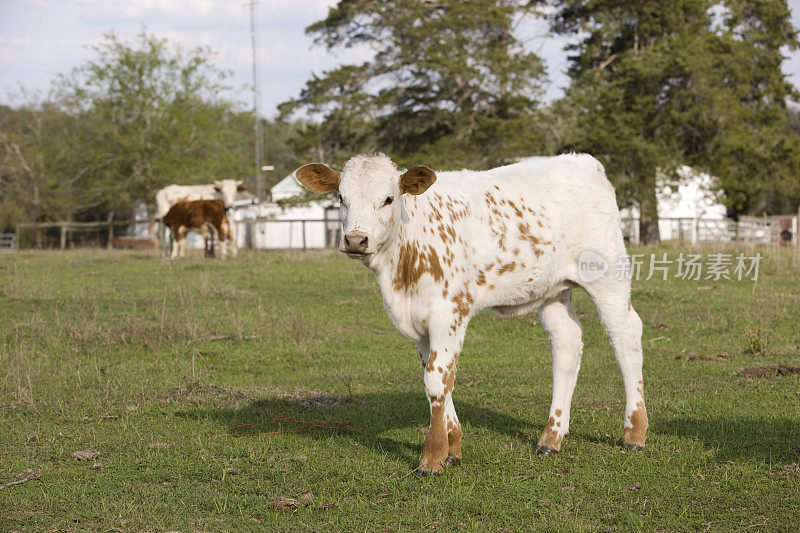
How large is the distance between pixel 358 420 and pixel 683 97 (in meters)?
26.8

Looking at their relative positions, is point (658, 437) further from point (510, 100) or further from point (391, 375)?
point (510, 100)

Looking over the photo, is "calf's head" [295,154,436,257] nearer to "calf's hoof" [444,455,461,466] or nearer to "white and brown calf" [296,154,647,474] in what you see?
Answer: "white and brown calf" [296,154,647,474]

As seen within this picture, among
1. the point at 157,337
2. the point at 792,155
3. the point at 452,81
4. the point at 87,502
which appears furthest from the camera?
the point at 452,81

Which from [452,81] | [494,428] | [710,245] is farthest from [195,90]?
[494,428]

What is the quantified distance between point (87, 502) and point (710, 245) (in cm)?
2339

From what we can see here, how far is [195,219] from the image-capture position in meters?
24.4

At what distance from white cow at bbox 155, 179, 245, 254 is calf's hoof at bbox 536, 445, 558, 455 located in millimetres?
19455

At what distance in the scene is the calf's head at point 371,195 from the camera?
18.0ft

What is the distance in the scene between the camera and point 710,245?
25.3 metres

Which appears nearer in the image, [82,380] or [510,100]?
[82,380]

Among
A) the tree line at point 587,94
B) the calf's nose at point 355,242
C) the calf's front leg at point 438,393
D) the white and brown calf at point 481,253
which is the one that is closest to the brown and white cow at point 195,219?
the tree line at point 587,94

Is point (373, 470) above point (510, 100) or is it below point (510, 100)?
below

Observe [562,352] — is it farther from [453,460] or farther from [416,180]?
[416,180]

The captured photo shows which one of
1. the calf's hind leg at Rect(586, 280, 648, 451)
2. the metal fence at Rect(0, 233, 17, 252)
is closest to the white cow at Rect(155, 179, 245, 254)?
the metal fence at Rect(0, 233, 17, 252)
